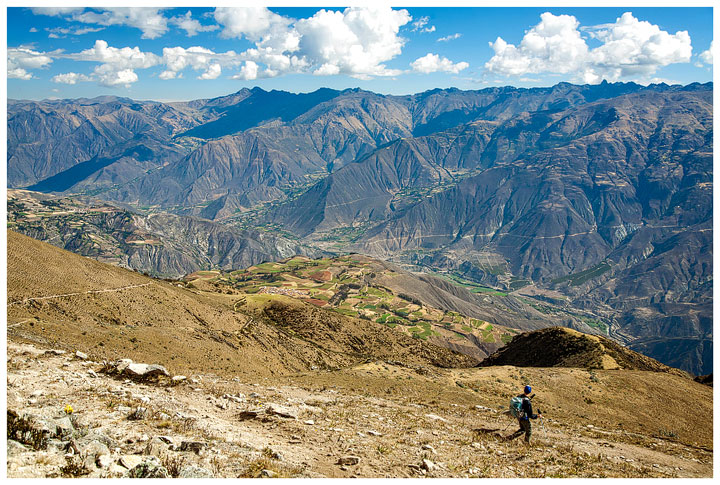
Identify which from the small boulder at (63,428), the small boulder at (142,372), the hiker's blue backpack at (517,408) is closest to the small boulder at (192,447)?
the small boulder at (63,428)

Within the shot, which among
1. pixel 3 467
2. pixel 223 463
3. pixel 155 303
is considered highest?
pixel 3 467

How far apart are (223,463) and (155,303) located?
36.2 meters

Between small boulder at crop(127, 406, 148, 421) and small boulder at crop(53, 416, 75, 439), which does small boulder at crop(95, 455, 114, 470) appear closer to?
small boulder at crop(53, 416, 75, 439)

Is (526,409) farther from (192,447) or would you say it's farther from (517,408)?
(192,447)

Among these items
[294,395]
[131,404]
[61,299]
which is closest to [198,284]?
[61,299]

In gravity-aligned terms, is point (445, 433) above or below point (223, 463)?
below

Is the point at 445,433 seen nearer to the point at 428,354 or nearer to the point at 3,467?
the point at 3,467

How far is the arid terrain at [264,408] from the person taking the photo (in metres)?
10.6

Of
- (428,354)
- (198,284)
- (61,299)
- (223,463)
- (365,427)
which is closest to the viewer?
(223,463)

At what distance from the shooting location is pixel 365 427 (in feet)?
51.2

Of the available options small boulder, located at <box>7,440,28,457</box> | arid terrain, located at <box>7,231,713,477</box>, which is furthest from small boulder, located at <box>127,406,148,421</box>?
small boulder, located at <box>7,440,28,457</box>

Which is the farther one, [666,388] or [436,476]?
[666,388]

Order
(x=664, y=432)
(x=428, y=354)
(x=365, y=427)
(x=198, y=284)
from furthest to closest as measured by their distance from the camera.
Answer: (x=198, y=284)
(x=428, y=354)
(x=664, y=432)
(x=365, y=427)

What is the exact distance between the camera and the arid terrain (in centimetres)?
1055
